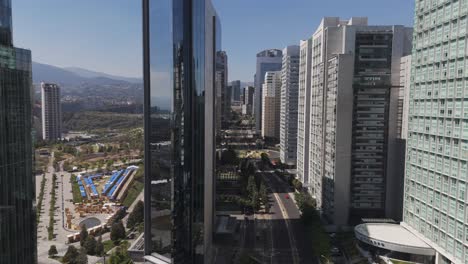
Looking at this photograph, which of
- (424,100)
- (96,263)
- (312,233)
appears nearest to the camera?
(424,100)

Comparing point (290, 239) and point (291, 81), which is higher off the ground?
point (291, 81)

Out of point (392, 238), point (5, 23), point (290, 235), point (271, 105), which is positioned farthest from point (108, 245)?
point (271, 105)

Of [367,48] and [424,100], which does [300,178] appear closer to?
[367,48]

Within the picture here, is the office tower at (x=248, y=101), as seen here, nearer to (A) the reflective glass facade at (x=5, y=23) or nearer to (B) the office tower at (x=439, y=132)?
(B) the office tower at (x=439, y=132)

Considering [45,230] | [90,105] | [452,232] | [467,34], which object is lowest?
[45,230]

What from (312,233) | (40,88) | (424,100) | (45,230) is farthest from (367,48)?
(40,88)

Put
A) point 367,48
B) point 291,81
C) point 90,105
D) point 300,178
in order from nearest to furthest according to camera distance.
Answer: point 367,48 → point 300,178 → point 90,105 → point 291,81

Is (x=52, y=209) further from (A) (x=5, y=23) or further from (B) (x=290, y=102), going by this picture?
(B) (x=290, y=102)

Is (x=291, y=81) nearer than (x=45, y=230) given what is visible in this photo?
No

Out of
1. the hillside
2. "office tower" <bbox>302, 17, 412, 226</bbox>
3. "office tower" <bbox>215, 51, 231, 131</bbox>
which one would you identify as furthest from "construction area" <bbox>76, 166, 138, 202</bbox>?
"office tower" <bbox>302, 17, 412, 226</bbox>
